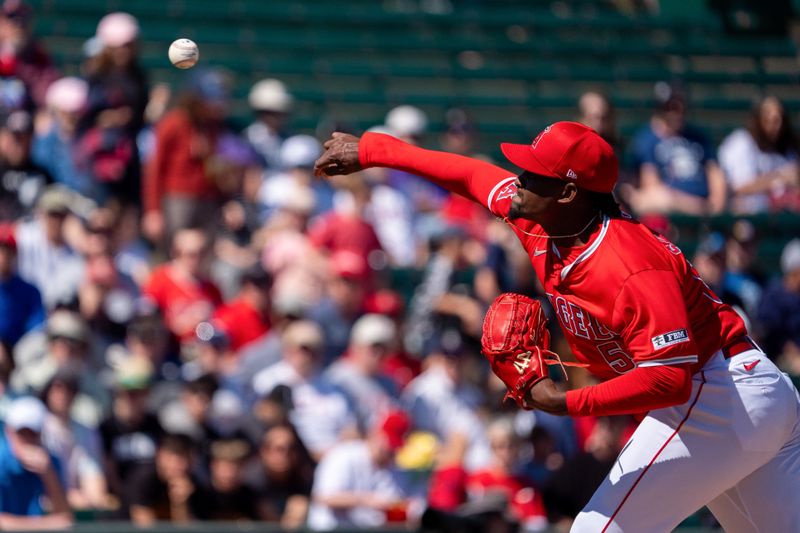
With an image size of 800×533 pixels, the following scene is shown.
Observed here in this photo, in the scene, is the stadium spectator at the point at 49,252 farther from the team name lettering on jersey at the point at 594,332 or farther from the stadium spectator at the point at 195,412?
the team name lettering on jersey at the point at 594,332

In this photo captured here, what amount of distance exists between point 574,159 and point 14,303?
16.7 feet

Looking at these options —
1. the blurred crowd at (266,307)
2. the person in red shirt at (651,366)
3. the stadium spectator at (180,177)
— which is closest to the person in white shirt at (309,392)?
the blurred crowd at (266,307)

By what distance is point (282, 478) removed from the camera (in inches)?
295

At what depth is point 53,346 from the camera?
7801 millimetres

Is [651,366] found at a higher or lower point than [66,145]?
higher


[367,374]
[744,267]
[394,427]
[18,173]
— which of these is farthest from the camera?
[744,267]

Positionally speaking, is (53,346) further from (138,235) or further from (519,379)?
(519,379)

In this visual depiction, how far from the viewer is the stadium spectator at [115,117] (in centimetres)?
945

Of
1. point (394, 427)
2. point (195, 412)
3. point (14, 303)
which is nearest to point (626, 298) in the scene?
point (394, 427)

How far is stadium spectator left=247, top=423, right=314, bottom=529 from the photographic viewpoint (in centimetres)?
743

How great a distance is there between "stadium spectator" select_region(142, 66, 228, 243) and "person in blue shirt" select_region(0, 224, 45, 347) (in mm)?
1365

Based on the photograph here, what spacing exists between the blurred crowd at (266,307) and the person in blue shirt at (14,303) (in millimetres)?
13

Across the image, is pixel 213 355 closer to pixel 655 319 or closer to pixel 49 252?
pixel 49 252

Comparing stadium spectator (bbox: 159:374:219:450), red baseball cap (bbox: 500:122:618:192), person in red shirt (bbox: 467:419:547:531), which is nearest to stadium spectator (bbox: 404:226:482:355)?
person in red shirt (bbox: 467:419:547:531)
